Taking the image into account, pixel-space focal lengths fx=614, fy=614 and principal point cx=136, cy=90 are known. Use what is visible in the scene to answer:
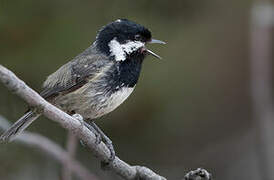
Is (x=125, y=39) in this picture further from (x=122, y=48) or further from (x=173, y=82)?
(x=173, y=82)

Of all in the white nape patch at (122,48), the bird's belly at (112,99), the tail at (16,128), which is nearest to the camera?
the tail at (16,128)

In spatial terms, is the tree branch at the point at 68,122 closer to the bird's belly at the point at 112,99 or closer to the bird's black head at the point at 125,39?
the bird's belly at the point at 112,99

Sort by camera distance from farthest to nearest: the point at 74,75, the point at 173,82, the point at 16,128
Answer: the point at 173,82 → the point at 74,75 → the point at 16,128

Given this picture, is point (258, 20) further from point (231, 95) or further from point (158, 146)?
point (158, 146)

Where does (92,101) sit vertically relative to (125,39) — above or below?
below

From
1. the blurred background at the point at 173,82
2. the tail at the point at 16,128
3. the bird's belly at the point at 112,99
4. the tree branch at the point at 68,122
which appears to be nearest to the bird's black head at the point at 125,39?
the bird's belly at the point at 112,99

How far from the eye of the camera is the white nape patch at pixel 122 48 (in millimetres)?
4242

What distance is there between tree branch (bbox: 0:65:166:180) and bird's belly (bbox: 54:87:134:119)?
0.53m

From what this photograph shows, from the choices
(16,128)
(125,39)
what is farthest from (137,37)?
(16,128)

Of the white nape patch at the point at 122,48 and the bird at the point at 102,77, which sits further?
the white nape patch at the point at 122,48

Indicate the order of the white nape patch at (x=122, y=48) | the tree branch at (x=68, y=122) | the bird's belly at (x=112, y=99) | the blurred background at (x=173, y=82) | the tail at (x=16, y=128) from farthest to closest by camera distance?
the blurred background at (x=173, y=82) → the white nape patch at (x=122, y=48) → the bird's belly at (x=112, y=99) → the tail at (x=16, y=128) → the tree branch at (x=68, y=122)

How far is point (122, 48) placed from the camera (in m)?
4.25

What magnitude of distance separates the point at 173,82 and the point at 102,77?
158 centimetres

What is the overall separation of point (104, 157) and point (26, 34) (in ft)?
6.46
